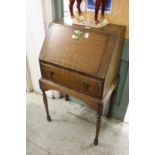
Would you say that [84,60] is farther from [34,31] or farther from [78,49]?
[34,31]

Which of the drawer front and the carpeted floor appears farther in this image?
the carpeted floor

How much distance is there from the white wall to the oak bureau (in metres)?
0.26

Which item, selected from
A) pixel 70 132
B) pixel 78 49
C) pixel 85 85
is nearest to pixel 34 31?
pixel 78 49

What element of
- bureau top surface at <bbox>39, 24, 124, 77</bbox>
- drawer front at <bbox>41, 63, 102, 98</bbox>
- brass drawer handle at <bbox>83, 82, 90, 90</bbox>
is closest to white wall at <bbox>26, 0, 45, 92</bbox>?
bureau top surface at <bbox>39, 24, 124, 77</bbox>

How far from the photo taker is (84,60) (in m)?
1.08

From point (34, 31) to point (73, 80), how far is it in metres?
0.72

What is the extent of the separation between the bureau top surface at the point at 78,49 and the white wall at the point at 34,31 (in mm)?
254

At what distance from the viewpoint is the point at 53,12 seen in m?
1.36

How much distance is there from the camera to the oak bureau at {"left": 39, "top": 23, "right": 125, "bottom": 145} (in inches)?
40.6

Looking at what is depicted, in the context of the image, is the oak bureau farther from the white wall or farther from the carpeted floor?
the carpeted floor

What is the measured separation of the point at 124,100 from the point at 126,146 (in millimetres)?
422
